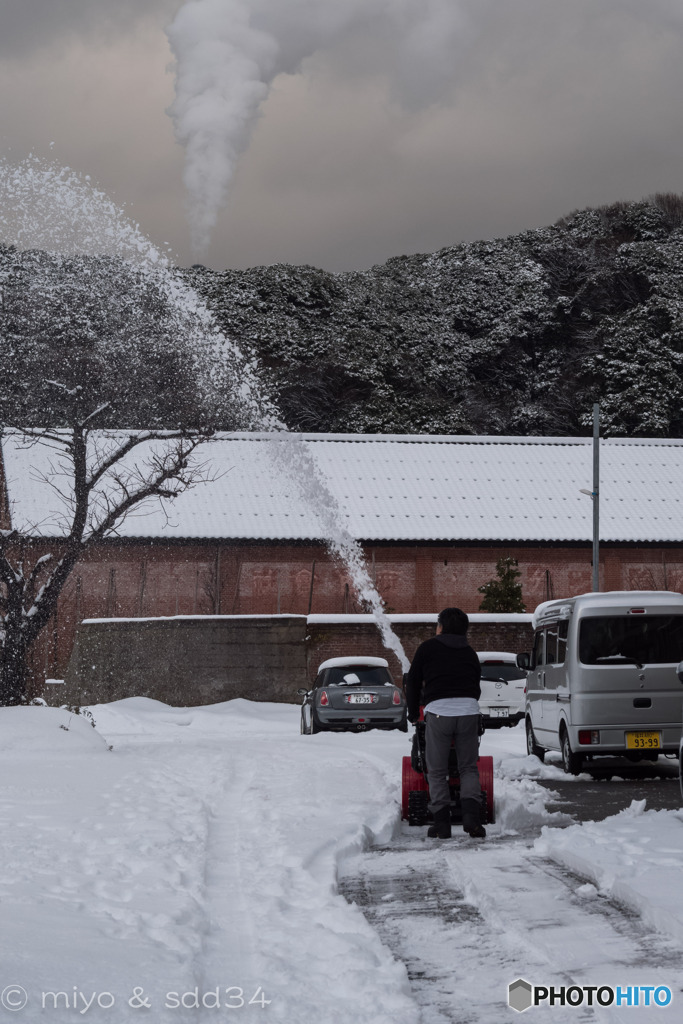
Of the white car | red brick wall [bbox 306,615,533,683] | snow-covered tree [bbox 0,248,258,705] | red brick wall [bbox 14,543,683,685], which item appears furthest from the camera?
red brick wall [bbox 14,543,683,685]

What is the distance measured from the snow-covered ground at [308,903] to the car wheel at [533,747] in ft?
16.5

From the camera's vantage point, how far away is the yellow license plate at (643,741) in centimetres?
1494

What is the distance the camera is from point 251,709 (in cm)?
3219

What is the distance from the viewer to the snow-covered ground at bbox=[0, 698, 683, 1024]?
476 centimetres

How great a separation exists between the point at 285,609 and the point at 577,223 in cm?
4945

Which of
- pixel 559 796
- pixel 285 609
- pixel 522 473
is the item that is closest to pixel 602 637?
pixel 559 796

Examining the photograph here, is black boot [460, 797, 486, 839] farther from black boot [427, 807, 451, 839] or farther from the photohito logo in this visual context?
the photohito logo

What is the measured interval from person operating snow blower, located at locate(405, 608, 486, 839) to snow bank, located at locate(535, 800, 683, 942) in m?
0.88

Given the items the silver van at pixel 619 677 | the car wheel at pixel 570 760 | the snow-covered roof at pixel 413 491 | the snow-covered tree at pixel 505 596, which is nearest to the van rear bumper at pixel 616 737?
the silver van at pixel 619 677

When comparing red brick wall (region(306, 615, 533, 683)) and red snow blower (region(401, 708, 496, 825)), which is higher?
red brick wall (region(306, 615, 533, 683))

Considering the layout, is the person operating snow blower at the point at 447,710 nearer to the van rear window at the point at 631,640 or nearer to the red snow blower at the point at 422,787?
the red snow blower at the point at 422,787

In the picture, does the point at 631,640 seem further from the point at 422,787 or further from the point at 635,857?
the point at 635,857

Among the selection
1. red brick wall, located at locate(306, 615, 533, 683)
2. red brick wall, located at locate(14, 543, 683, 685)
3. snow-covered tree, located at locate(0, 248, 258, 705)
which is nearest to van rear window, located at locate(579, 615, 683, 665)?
snow-covered tree, located at locate(0, 248, 258, 705)

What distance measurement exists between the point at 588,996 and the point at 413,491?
1672 inches
